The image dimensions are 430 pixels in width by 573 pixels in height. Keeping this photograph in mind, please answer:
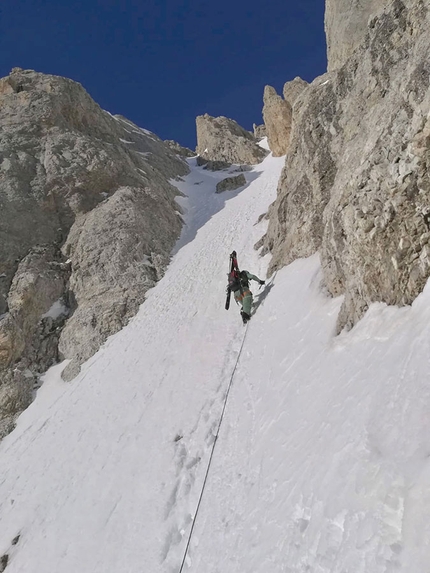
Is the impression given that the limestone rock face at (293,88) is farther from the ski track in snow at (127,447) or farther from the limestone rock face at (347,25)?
the ski track in snow at (127,447)

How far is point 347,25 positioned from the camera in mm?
19047

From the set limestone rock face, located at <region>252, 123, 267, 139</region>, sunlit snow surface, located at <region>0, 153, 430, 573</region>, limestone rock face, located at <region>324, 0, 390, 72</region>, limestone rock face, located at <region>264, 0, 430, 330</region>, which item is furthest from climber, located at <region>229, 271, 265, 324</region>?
limestone rock face, located at <region>252, 123, 267, 139</region>

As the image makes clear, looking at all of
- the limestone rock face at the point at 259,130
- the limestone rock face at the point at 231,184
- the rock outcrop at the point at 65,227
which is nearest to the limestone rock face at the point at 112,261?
the rock outcrop at the point at 65,227

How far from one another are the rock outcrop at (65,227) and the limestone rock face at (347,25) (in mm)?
15955

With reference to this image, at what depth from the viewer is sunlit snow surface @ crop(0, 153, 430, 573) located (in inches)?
157

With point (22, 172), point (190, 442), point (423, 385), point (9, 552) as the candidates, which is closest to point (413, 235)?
point (423, 385)

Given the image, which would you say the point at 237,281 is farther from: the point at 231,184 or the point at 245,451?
the point at 231,184

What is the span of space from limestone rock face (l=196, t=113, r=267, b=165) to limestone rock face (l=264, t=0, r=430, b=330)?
49140mm

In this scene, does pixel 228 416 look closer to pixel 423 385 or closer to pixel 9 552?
pixel 423 385

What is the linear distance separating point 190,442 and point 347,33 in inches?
813

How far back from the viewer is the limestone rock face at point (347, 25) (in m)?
18.4

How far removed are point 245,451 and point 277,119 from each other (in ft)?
175

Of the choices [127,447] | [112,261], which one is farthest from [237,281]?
[112,261]

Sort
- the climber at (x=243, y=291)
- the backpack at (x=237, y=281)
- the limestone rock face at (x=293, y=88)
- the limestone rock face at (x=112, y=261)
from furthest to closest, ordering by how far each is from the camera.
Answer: the limestone rock face at (x=293, y=88), the limestone rock face at (x=112, y=261), the backpack at (x=237, y=281), the climber at (x=243, y=291)
